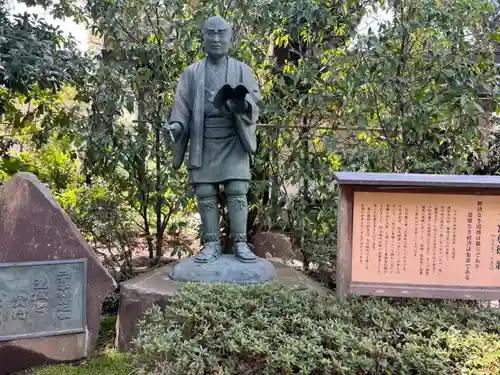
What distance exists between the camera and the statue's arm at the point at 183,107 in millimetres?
3492

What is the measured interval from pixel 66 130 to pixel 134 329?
7.60ft

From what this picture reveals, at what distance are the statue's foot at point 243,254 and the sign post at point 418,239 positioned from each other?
832mm

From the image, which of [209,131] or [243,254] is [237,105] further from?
[243,254]

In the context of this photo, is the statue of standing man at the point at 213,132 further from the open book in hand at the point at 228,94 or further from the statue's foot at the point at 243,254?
the open book in hand at the point at 228,94

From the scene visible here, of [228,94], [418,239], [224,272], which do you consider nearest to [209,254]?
[224,272]

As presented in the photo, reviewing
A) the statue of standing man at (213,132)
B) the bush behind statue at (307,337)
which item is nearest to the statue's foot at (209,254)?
the statue of standing man at (213,132)

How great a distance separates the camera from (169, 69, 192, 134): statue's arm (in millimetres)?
3492

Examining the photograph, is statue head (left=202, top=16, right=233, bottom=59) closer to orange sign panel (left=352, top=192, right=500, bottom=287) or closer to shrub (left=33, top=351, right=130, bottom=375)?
orange sign panel (left=352, top=192, right=500, bottom=287)

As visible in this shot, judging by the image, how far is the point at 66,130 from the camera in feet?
14.8

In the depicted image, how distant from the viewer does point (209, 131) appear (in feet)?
11.6

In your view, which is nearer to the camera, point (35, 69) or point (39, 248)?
point (39, 248)

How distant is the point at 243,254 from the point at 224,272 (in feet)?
0.82

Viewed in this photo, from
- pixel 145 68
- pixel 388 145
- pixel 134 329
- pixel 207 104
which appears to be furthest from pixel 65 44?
pixel 388 145

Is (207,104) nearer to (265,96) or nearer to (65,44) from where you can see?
(265,96)
